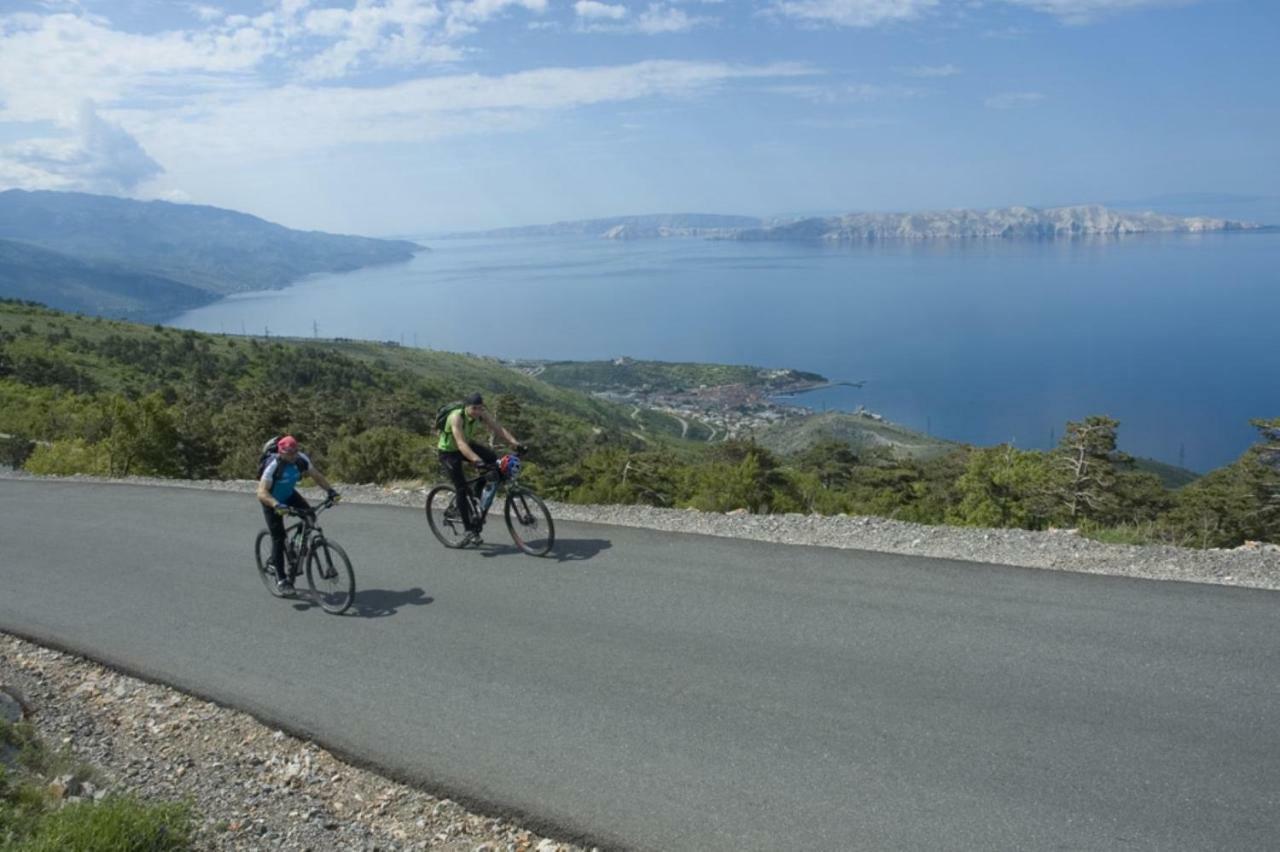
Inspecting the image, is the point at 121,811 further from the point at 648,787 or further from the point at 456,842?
the point at 648,787

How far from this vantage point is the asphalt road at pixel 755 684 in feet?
15.6

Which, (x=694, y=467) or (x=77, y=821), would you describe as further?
(x=694, y=467)

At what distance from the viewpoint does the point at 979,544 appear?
9.12m

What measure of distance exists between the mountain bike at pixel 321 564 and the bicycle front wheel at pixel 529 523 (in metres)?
1.98

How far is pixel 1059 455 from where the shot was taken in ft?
103

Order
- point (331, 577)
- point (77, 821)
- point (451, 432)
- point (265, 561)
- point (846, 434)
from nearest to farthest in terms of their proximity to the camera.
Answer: point (77, 821), point (331, 577), point (265, 561), point (451, 432), point (846, 434)

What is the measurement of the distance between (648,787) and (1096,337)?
167813mm

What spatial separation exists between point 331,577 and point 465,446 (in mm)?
2060

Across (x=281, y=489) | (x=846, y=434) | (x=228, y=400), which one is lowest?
(x=846, y=434)

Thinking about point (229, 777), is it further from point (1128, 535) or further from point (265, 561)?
point (1128, 535)

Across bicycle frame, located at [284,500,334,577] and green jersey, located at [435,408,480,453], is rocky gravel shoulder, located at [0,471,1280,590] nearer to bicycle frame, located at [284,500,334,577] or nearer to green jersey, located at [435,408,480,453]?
green jersey, located at [435,408,480,453]

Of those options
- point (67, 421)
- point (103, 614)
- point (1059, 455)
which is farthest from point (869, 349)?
point (103, 614)

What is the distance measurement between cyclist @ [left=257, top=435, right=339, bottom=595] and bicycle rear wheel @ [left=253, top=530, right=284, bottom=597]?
260 mm

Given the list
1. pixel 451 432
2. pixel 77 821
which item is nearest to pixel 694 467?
pixel 451 432
